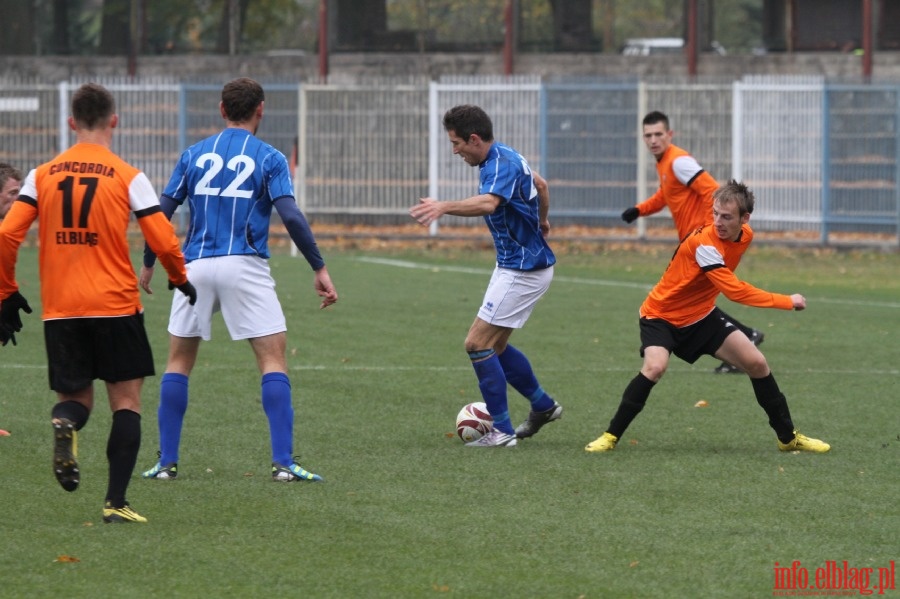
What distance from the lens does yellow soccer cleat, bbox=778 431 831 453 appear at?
8352 millimetres

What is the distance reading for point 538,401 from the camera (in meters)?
8.89

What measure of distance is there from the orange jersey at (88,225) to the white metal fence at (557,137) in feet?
57.3

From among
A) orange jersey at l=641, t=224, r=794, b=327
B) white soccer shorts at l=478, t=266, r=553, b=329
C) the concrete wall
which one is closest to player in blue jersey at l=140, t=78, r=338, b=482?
white soccer shorts at l=478, t=266, r=553, b=329

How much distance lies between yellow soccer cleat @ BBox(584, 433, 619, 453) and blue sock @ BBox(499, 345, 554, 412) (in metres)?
0.54

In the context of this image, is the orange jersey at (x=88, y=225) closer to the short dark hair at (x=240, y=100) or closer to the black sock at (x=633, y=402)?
the short dark hair at (x=240, y=100)

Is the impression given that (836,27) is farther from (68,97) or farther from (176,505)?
(176,505)

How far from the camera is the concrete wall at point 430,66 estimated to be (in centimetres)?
A: 2752

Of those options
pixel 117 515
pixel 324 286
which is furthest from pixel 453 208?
pixel 117 515

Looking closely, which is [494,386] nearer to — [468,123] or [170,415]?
[468,123]

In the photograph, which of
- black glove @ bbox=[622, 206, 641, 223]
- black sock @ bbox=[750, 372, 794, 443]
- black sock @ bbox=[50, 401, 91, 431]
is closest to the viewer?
black sock @ bbox=[50, 401, 91, 431]

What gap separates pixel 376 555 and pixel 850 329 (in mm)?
9083

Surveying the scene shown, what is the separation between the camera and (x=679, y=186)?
38.8 ft

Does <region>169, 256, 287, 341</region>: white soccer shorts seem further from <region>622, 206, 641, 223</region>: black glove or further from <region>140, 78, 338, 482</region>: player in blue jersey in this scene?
<region>622, 206, 641, 223</region>: black glove

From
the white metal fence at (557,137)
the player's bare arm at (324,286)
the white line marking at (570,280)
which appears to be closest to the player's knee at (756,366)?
the player's bare arm at (324,286)
